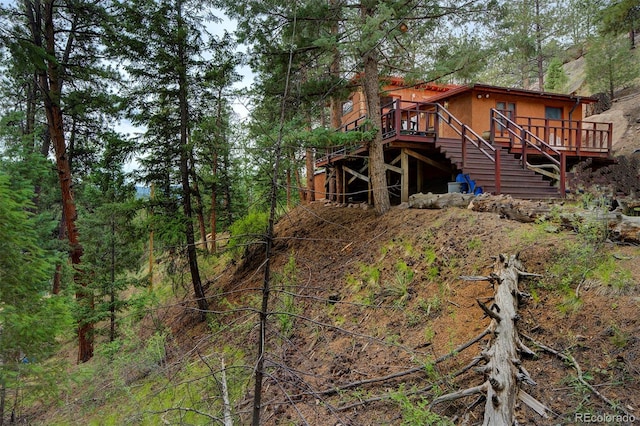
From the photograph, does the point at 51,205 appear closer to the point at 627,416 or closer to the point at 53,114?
the point at 53,114

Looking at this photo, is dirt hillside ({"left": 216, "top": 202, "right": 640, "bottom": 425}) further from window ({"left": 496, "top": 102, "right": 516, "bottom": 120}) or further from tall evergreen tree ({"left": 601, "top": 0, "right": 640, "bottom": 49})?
window ({"left": 496, "top": 102, "right": 516, "bottom": 120})

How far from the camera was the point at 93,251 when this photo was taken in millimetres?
10648

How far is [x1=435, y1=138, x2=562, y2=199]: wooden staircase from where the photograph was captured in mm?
8586

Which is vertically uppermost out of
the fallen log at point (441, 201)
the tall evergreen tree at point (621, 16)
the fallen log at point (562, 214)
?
the tall evergreen tree at point (621, 16)

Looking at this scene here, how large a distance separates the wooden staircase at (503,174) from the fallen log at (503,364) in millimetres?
5096

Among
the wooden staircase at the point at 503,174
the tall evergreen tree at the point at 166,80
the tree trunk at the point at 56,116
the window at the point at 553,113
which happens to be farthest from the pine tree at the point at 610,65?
the tree trunk at the point at 56,116

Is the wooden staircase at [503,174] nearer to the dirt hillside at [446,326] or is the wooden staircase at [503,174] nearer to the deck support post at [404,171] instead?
the deck support post at [404,171]

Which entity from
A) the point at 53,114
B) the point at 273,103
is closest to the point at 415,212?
the point at 273,103

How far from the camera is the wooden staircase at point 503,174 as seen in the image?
28.2 ft

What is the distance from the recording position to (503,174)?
9203mm

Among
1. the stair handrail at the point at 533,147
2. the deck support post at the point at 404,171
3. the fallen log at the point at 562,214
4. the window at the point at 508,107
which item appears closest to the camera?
the fallen log at the point at 562,214

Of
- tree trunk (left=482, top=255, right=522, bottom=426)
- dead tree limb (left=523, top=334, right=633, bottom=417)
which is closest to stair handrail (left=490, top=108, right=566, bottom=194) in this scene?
tree trunk (left=482, top=255, right=522, bottom=426)

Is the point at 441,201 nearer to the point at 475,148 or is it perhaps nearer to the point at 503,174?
the point at 503,174

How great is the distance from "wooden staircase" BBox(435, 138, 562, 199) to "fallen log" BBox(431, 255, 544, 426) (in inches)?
201
